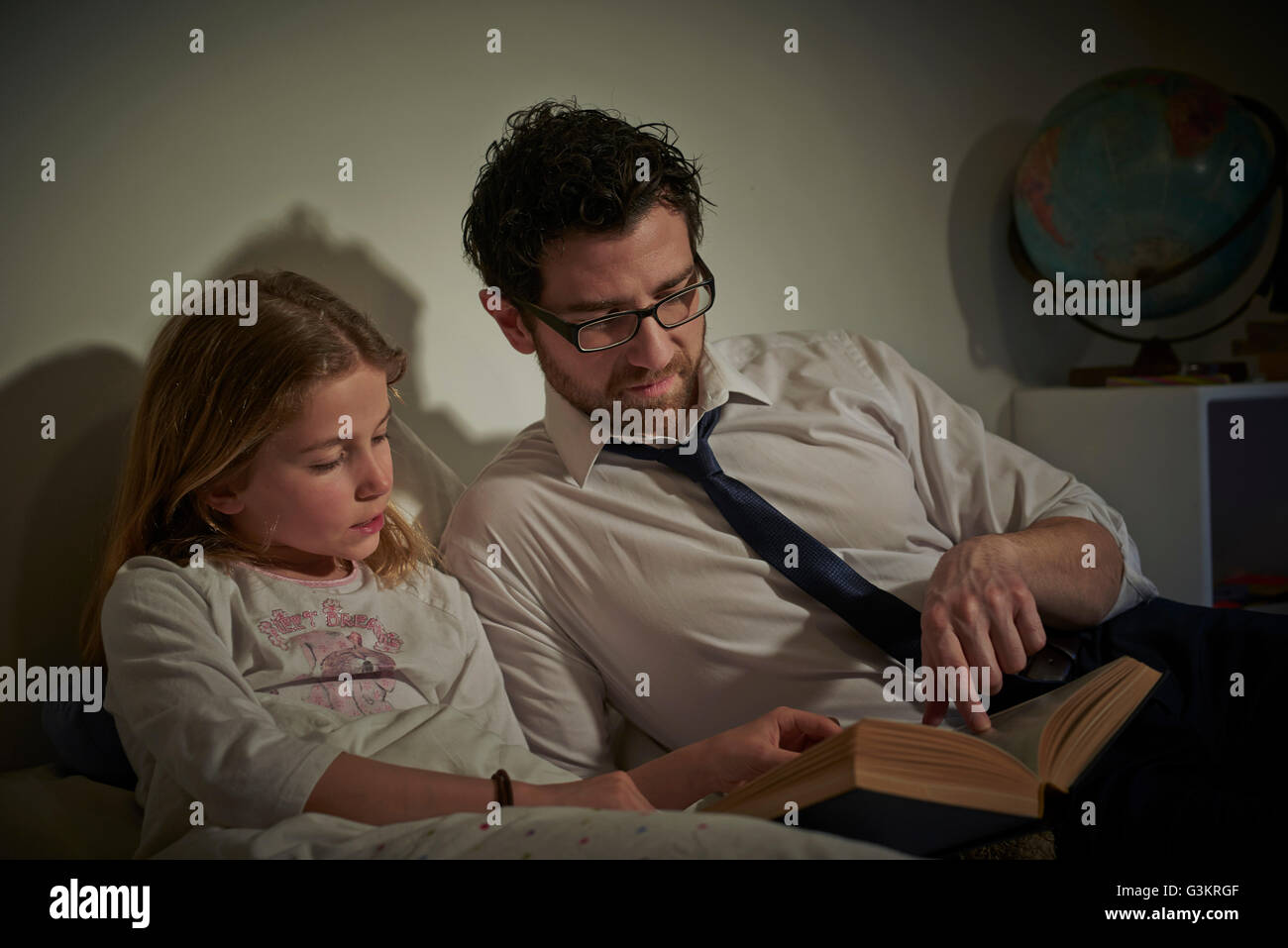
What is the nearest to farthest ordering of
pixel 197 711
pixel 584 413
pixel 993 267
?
pixel 197 711
pixel 584 413
pixel 993 267

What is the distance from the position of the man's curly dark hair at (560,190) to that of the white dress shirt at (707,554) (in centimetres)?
18

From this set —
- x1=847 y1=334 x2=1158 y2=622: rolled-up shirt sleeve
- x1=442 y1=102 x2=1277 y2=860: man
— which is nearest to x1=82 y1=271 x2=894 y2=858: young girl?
x1=442 y1=102 x2=1277 y2=860: man

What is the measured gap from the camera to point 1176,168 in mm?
1654

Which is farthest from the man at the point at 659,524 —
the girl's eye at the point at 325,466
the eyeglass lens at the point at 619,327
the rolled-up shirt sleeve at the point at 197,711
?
the rolled-up shirt sleeve at the point at 197,711

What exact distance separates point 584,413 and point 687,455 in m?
0.14

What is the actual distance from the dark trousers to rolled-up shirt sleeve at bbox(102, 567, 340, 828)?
0.61 metres

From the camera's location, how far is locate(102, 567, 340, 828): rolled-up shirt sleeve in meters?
0.79

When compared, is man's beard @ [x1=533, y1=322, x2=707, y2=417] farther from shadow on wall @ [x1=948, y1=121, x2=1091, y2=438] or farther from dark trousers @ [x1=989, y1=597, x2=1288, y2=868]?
shadow on wall @ [x1=948, y1=121, x2=1091, y2=438]

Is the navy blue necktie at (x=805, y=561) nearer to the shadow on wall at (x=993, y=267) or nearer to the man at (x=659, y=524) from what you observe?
the man at (x=659, y=524)

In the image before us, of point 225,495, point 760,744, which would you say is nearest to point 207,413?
point 225,495

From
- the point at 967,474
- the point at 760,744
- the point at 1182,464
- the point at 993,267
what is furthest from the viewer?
the point at 993,267

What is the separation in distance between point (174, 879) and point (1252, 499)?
186 centimetres

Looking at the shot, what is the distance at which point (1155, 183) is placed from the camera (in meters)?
1.67

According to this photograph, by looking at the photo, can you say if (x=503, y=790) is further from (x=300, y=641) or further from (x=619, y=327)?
(x=619, y=327)
